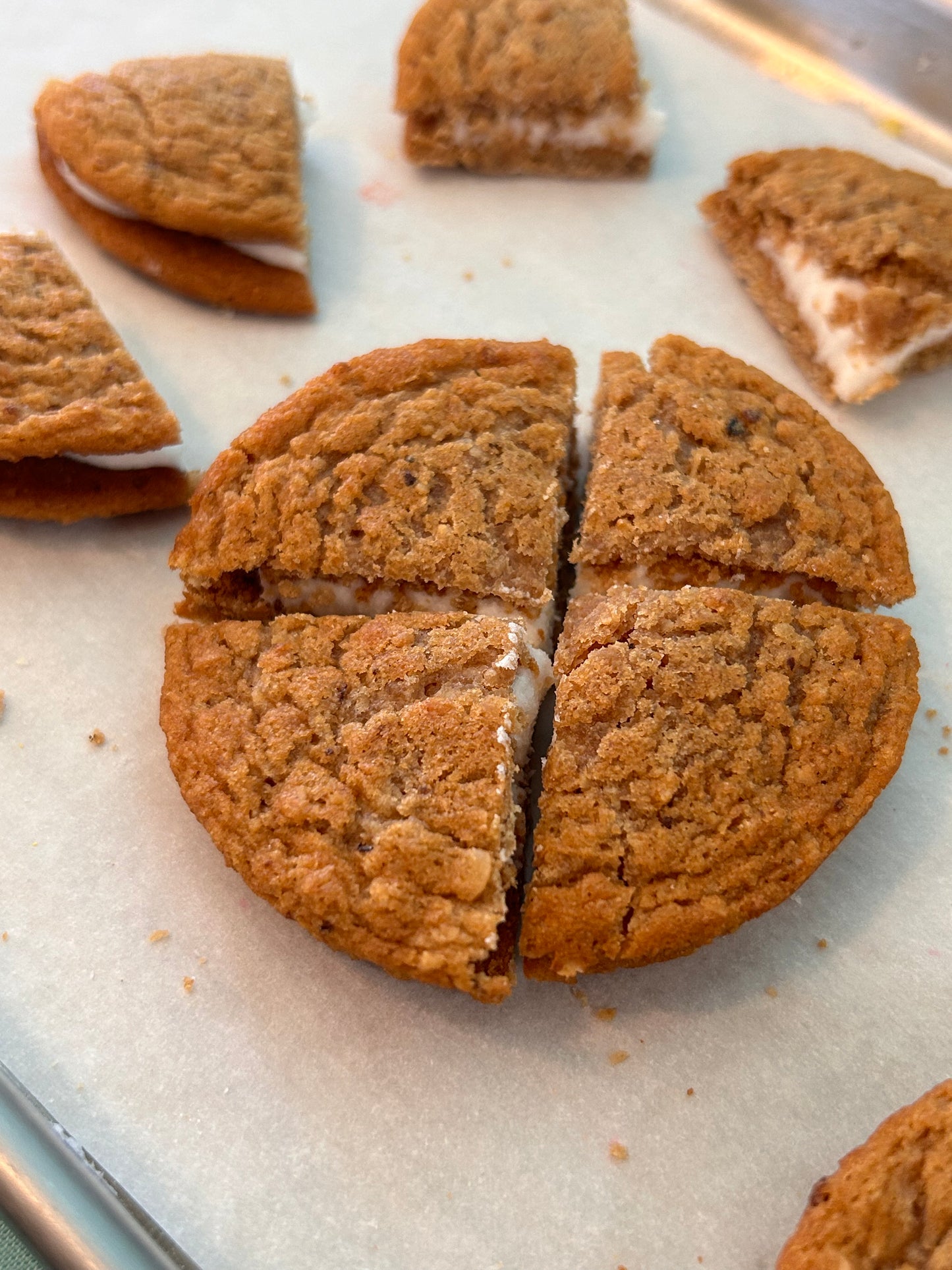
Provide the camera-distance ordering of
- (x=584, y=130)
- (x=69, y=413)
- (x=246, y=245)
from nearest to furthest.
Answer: (x=69, y=413) → (x=246, y=245) → (x=584, y=130)

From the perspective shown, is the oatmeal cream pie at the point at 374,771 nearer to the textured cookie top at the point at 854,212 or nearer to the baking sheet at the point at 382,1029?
the baking sheet at the point at 382,1029

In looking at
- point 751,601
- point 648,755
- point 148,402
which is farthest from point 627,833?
point 148,402

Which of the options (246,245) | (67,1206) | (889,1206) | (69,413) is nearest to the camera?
(889,1206)

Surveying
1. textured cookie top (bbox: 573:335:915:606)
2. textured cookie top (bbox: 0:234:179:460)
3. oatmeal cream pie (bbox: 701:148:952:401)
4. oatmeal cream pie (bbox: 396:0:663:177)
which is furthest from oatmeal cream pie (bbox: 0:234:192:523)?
oatmeal cream pie (bbox: 701:148:952:401)

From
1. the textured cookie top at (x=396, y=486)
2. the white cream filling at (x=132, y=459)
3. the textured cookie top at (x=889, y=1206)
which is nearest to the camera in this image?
the textured cookie top at (x=889, y=1206)

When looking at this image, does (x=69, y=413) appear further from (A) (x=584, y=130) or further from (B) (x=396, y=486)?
(A) (x=584, y=130)

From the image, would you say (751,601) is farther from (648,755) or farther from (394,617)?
(394,617)

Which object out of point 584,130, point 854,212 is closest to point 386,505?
point 854,212

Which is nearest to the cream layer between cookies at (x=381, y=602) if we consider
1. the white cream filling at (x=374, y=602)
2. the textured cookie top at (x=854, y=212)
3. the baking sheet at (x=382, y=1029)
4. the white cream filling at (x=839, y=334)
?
the white cream filling at (x=374, y=602)
